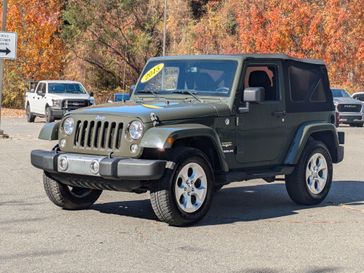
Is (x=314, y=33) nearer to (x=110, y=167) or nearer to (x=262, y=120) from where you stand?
(x=262, y=120)

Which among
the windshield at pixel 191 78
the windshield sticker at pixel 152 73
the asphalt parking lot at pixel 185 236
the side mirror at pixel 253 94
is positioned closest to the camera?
the asphalt parking lot at pixel 185 236

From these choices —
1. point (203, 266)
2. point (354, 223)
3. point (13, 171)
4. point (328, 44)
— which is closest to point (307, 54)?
point (328, 44)

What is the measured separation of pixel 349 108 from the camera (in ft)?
101

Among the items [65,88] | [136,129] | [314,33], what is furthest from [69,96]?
[136,129]

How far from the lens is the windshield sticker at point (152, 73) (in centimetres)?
961

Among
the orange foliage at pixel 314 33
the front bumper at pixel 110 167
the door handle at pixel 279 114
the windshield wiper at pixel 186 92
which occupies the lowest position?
the front bumper at pixel 110 167

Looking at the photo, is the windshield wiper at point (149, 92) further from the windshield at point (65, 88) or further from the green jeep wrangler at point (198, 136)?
the windshield at point (65, 88)

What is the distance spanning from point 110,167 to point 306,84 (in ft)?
11.8

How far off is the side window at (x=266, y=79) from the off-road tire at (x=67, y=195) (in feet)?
8.08

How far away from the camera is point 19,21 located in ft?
143

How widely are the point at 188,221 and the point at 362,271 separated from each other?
7.57 feet

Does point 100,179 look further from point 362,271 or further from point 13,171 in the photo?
point 13,171

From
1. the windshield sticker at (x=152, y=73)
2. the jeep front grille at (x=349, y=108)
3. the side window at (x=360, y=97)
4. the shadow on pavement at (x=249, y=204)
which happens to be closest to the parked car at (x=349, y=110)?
the jeep front grille at (x=349, y=108)

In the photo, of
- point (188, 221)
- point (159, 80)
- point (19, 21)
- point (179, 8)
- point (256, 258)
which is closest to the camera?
point (256, 258)
